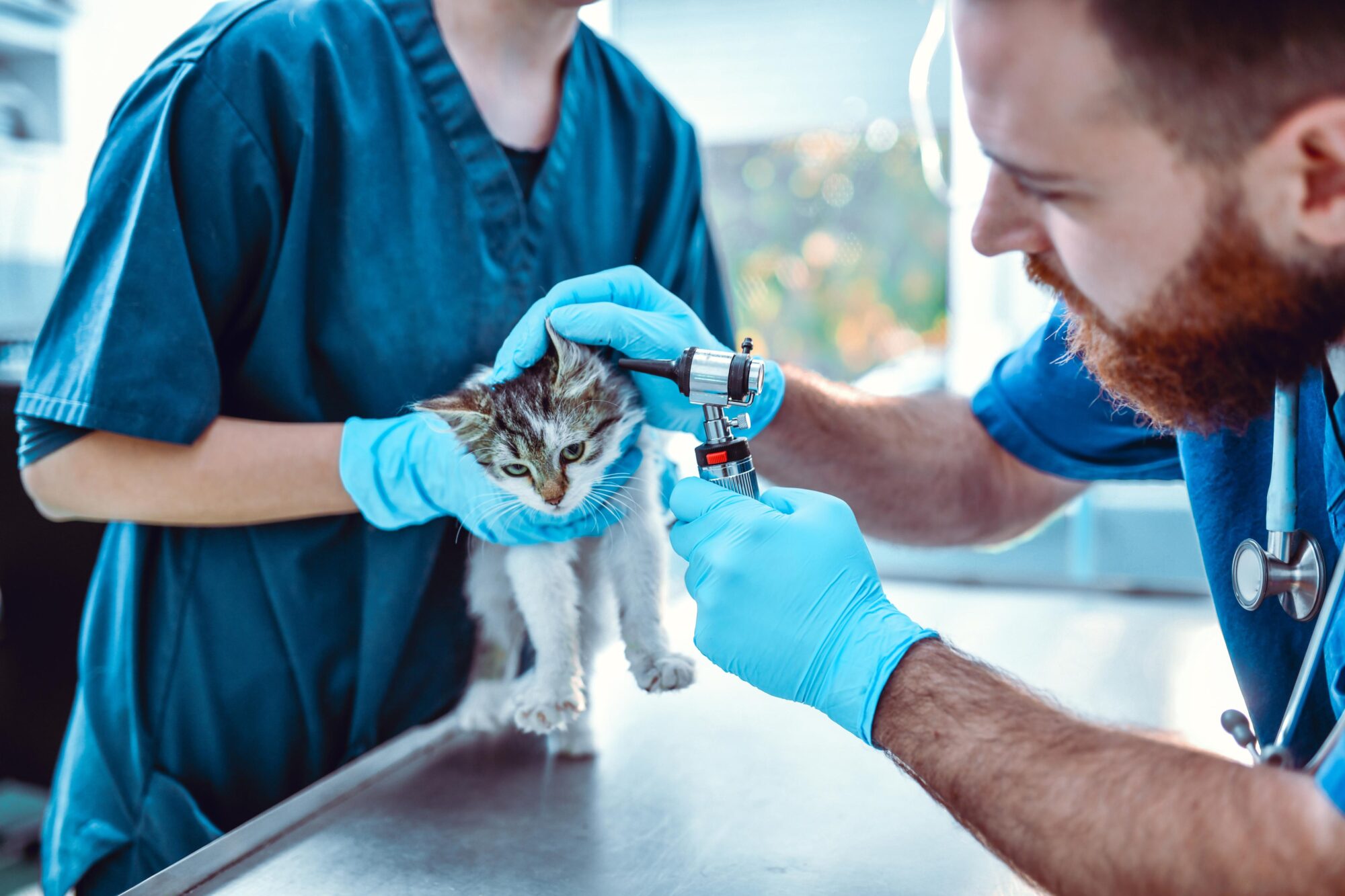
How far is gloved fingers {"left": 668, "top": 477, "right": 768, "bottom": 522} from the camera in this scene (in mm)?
932

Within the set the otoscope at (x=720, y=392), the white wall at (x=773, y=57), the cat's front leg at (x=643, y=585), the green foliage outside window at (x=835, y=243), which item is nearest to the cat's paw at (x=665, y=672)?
the cat's front leg at (x=643, y=585)

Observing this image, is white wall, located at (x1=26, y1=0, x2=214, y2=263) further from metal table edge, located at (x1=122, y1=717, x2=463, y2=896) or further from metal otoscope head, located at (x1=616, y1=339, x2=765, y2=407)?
metal otoscope head, located at (x1=616, y1=339, x2=765, y2=407)

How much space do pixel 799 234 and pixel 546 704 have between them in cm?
294

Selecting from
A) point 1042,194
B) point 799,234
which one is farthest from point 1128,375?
point 799,234

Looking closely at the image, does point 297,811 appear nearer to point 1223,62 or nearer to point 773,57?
point 1223,62

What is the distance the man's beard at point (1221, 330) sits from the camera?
795 millimetres

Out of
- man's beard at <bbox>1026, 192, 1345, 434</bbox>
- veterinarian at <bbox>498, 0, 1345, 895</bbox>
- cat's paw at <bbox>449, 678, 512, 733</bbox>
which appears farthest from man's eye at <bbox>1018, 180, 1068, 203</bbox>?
cat's paw at <bbox>449, 678, 512, 733</bbox>

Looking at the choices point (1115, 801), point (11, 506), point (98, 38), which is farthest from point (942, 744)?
point (98, 38)

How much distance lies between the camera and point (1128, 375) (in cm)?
93

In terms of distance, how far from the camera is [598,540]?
1.19 metres

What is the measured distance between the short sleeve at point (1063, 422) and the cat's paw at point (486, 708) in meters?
0.88

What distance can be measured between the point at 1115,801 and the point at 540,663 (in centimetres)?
63

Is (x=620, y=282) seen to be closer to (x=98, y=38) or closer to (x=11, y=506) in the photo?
(x=11, y=506)

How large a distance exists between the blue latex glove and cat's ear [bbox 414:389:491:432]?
0.91 feet
